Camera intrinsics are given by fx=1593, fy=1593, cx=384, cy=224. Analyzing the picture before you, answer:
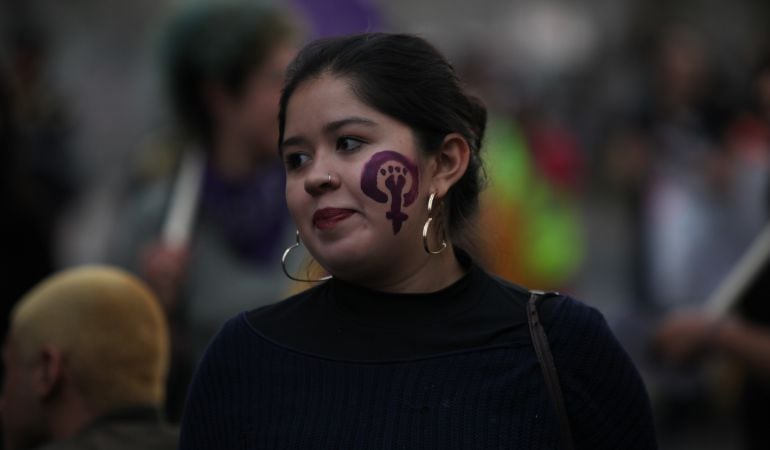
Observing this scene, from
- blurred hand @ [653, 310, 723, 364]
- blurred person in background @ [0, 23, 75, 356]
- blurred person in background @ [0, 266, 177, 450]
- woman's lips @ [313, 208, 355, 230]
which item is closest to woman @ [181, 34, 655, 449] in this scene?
woman's lips @ [313, 208, 355, 230]

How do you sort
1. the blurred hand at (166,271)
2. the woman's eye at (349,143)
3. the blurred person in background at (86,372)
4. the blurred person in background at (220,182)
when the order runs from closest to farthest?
1. the woman's eye at (349,143)
2. the blurred person in background at (86,372)
3. the blurred hand at (166,271)
4. the blurred person in background at (220,182)

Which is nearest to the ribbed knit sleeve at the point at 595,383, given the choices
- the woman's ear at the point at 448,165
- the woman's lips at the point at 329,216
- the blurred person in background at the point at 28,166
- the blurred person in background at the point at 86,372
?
the woman's ear at the point at 448,165

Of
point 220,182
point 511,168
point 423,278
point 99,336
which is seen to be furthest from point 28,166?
point 423,278

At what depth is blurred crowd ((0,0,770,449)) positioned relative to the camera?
5.23 metres

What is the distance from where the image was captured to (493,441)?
2953 millimetres

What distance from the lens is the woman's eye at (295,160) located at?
3.11 meters

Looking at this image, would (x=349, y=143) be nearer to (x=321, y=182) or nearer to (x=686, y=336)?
(x=321, y=182)

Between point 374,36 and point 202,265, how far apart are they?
2.15 m

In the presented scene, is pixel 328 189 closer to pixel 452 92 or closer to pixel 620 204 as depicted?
pixel 452 92

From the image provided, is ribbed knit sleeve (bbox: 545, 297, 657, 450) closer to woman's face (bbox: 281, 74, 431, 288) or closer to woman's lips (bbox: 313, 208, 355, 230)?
woman's face (bbox: 281, 74, 431, 288)

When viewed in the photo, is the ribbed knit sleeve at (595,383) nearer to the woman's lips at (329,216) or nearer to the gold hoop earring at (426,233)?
the gold hoop earring at (426,233)

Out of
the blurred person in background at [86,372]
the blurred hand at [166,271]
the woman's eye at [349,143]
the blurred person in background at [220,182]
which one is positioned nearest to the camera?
the woman's eye at [349,143]

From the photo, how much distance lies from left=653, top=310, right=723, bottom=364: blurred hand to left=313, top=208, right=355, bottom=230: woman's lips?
283cm

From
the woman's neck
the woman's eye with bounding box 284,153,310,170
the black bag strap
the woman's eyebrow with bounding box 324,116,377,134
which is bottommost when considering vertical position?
the black bag strap
